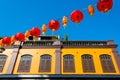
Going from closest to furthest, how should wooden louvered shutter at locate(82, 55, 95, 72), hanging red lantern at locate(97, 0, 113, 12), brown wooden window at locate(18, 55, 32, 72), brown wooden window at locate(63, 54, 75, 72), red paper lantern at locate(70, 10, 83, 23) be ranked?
hanging red lantern at locate(97, 0, 113, 12) → red paper lantern at locate(70, 10, 83, 23) → wooden louvered shutter at locate(82, 55, 95, 72) → brown wooden window at locate(63, 54, 75, 72) → brown wooden window at locate(18, 55, 32, 72)

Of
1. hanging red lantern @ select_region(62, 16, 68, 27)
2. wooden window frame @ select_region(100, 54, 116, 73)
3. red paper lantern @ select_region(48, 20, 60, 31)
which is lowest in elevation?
red paper lantern @ select_region(48, 20, 60, 31)

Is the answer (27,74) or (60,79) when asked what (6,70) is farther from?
(60,79)

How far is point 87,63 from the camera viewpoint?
19312 millimetres

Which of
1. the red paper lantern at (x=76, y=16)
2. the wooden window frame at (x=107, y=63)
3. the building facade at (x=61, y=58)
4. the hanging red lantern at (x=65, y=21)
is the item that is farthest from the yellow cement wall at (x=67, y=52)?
the red paper lantern at (x=76, y=16)

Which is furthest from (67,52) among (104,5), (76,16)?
(104,5)

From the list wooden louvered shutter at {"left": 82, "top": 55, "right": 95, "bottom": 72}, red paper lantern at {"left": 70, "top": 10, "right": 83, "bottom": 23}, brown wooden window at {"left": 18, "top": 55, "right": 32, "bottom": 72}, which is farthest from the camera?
brown wooden window at {"left": 18, "top": 55, "right": 32, "bottom": 72}

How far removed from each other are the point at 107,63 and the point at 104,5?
11122mm

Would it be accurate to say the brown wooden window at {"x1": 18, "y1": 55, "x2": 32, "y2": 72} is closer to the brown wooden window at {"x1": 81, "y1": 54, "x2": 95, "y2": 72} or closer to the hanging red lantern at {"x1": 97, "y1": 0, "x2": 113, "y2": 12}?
the brown wooden window at {"x1": 81, "y1": 54, "x2": 95, "y2": 72}

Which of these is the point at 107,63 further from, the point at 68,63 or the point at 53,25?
the point at 53,25

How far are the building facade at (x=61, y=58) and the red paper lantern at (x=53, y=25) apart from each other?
7.98 m

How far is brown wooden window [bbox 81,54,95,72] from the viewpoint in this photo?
18.7 meters

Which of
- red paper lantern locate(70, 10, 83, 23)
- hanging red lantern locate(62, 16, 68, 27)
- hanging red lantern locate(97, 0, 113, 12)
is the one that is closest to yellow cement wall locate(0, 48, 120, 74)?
hanging red lantern locate(62, 16, 68, 27)

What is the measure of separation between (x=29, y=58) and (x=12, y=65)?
70.2 inches

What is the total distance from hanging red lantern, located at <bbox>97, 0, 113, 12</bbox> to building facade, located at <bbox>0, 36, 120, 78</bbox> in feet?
30.7
